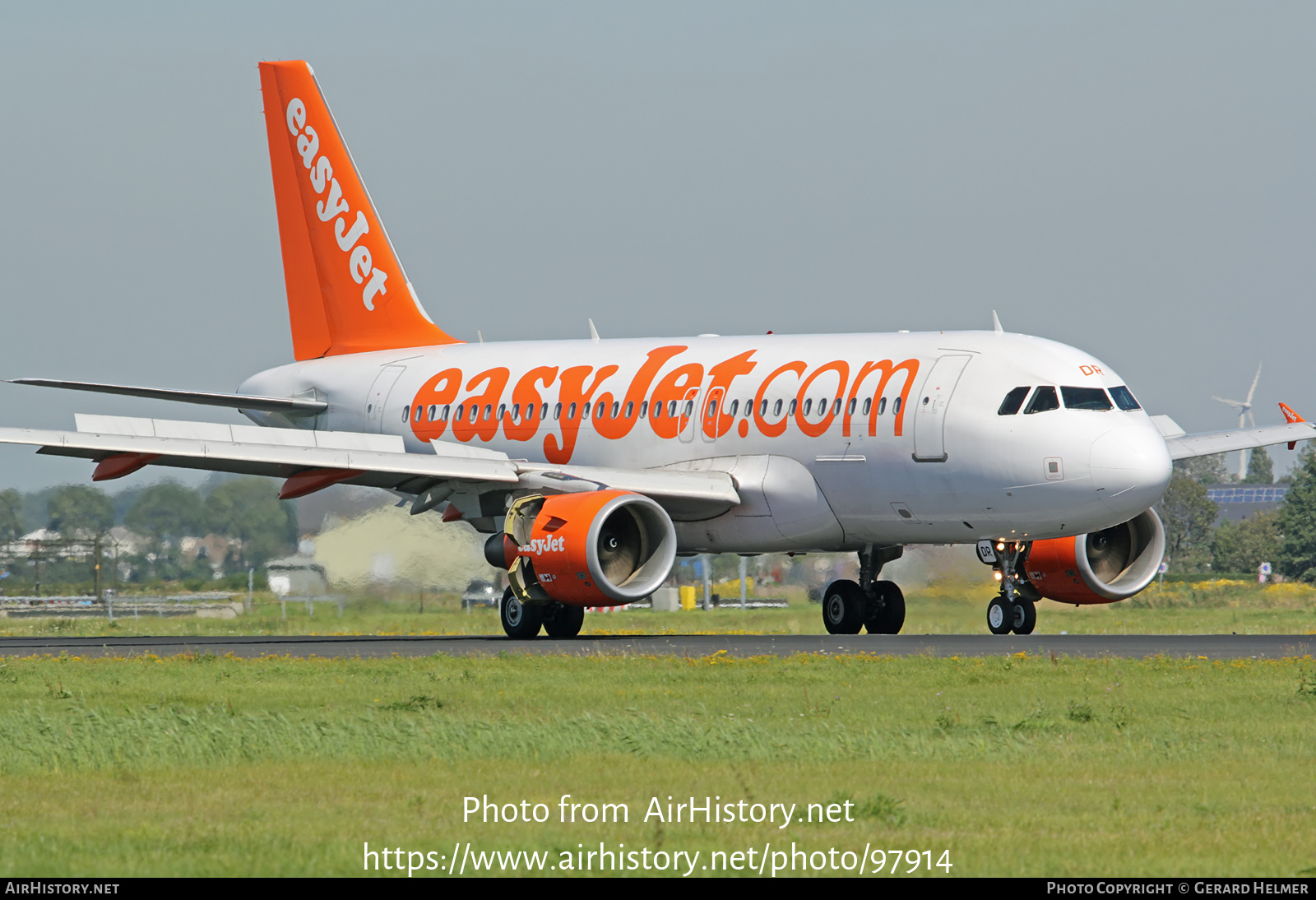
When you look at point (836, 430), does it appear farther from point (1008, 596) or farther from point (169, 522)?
point (169, 522)

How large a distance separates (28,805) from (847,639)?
59.8 ft

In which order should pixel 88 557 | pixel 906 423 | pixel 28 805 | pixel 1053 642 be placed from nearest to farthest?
pixel 28 805
pixel 1053 642
pixel 906 423
pixel 88 557

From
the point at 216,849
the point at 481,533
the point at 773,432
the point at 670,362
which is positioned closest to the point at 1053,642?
the point at 773,432

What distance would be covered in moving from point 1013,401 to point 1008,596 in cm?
310

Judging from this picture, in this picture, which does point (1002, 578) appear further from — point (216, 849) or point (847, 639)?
point (216, 849)

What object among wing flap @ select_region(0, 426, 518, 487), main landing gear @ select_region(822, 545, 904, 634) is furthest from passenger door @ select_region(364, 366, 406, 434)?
main landing gear @ select_region(822, 545, 904, 634)

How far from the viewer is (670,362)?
32375 millimetres

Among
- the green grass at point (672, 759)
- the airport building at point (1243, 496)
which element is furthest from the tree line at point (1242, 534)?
the airport building at point (1243, 496)

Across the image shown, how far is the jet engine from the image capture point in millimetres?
26891

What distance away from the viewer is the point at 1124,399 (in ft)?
91.0

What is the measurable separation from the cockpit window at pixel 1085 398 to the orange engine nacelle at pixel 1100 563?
299 centimetres

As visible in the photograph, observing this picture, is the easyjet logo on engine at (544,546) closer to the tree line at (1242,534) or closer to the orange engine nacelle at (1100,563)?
the orange engine nacelle at (1100,563)

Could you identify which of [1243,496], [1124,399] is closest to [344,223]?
[1124,399]

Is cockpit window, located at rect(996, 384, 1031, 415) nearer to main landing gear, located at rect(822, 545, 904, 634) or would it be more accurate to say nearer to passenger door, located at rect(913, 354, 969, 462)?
passenger door, located at rect(913, 354, 969, 462)
